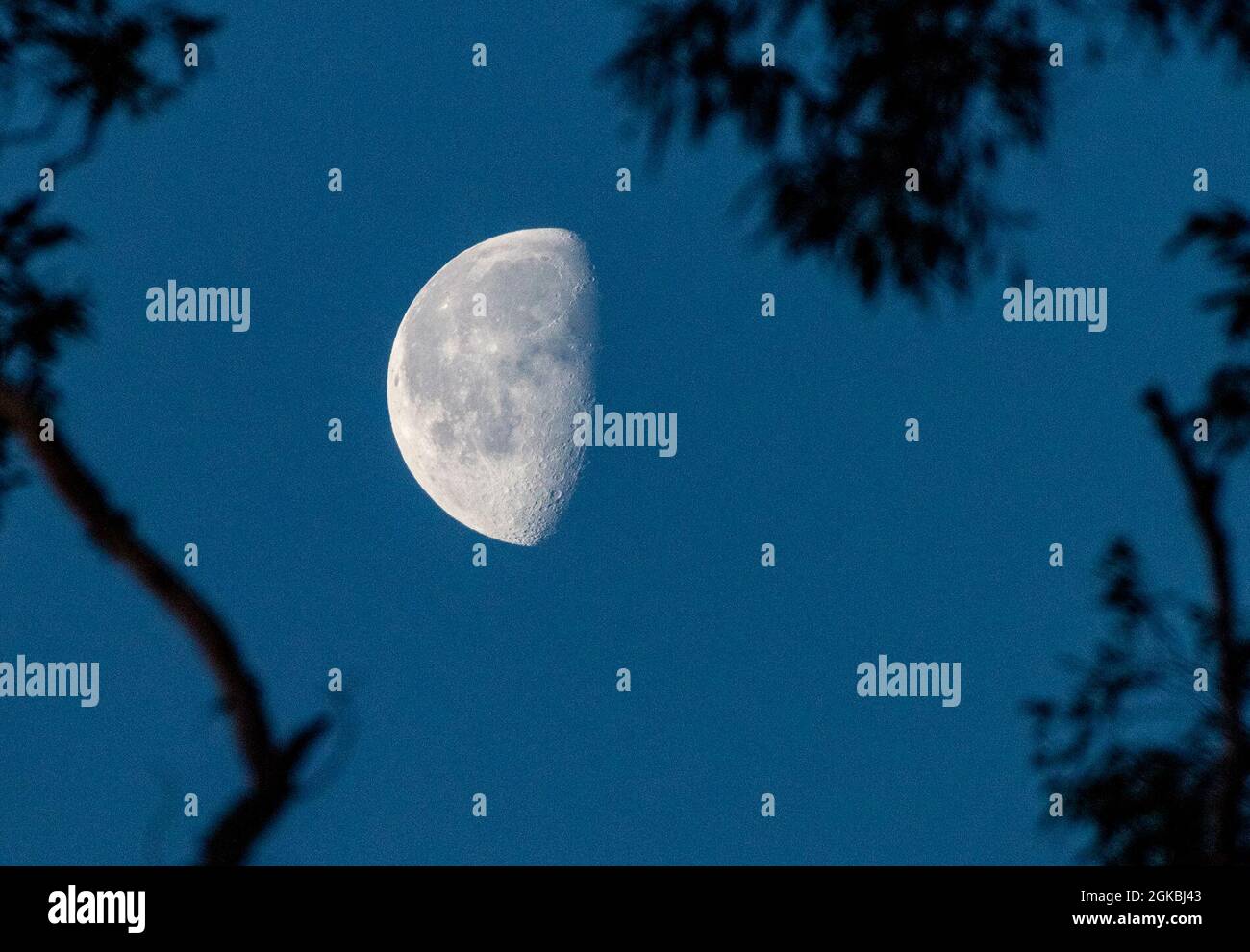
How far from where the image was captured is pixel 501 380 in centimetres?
435

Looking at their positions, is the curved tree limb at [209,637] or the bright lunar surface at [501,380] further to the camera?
the bright lunar surface at [501,380]

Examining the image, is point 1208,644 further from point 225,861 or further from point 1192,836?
point 225,861

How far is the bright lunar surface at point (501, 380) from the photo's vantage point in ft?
14.3

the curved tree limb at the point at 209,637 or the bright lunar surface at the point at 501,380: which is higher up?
the bright lunar surface at the point at 501,380

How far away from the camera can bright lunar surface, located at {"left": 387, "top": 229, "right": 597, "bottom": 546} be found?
4352mm

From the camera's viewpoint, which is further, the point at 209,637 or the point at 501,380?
the point at 501,380

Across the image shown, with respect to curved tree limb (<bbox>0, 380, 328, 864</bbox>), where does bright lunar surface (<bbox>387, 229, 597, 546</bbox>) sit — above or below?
above

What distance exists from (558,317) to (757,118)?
36.9 inches

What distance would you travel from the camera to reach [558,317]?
4461 millimetres

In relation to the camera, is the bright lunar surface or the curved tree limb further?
the bright lunar surface

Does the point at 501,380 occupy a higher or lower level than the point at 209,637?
higher
